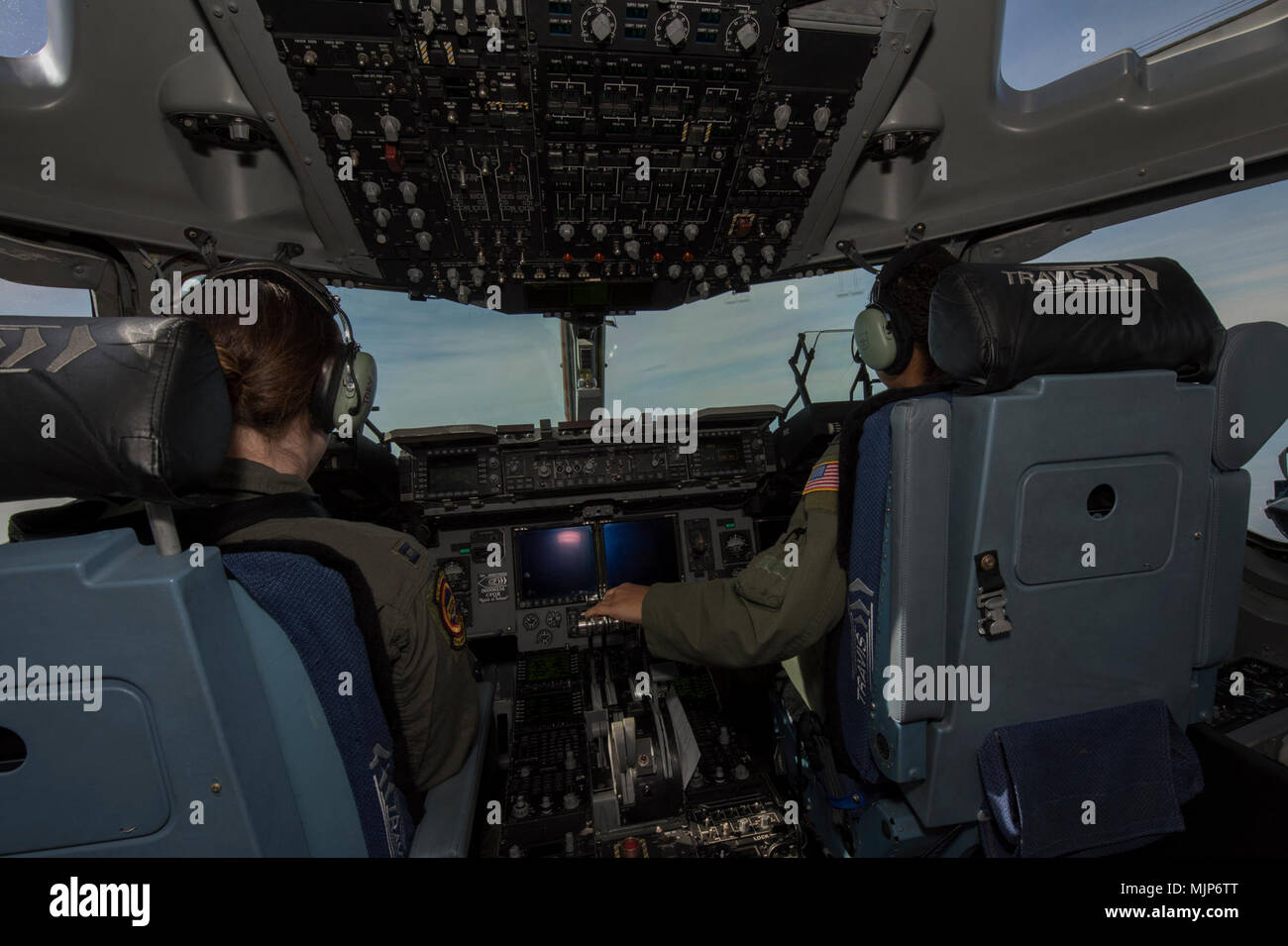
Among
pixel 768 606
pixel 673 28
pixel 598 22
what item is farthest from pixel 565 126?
pixel 768 606

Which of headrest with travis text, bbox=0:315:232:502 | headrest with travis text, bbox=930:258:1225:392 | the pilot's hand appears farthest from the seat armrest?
headrest with travis text, bbox=930:258:1225:392

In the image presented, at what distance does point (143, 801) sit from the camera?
693 mm

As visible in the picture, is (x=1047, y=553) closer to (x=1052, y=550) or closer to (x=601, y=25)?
(x=1052, y=550)

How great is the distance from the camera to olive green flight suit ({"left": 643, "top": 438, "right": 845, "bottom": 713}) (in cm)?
133

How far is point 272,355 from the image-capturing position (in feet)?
3.27

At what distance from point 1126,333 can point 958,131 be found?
1879 millimetres

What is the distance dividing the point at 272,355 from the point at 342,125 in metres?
1.39

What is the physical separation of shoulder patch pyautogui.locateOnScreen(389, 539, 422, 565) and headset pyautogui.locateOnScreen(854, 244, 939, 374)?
1217mm

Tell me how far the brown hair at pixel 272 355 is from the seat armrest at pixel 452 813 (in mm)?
848

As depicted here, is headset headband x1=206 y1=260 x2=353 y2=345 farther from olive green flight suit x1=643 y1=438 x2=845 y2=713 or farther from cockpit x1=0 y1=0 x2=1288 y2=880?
olive green flight suit x1=643 y1=438 x2=845 y2=713
